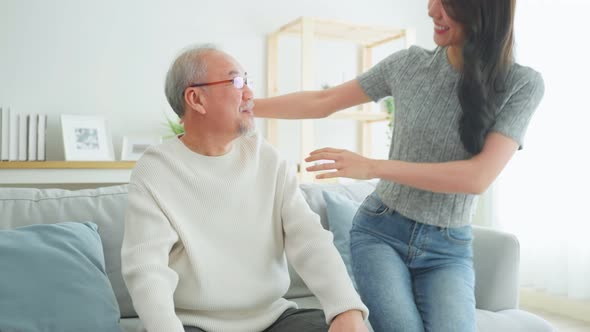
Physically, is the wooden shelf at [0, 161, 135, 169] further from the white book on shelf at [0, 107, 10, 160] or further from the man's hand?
the man's hand

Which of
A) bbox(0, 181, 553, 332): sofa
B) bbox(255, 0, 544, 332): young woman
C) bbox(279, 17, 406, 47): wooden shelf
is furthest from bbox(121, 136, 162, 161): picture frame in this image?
bbox(255, 0, 544, 332): young woman

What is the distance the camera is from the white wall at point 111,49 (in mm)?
3498

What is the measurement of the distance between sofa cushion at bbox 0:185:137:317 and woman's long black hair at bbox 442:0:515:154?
1.12 meters

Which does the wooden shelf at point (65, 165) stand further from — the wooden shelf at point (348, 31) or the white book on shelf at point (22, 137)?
the wooden shelf at point (348, 31)

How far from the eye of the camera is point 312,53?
403 cm

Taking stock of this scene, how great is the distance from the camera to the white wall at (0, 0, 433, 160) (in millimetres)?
3498

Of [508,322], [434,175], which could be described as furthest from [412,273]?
[508,322]

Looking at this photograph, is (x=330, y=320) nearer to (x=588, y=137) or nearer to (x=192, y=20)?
(x=588, y=137)

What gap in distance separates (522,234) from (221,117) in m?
2.92

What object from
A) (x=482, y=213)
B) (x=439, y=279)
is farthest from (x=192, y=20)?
(x=439, y=279)

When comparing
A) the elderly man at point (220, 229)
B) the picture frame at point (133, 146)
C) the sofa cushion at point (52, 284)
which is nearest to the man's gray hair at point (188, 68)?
the elderly man at point (220, 229)

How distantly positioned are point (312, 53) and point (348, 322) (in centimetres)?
292

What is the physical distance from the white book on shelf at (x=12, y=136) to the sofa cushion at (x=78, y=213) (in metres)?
1.49

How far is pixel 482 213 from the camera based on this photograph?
4.23 m
